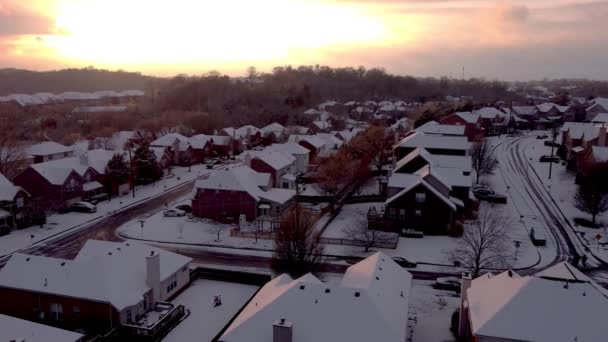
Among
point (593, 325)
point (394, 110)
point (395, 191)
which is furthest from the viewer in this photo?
point (394, 110)

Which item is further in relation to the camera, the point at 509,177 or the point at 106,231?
the point at 509,177

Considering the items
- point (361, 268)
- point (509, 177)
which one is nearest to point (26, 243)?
point (361, 268)

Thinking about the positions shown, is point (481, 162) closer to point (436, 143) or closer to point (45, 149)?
point (436, 143)

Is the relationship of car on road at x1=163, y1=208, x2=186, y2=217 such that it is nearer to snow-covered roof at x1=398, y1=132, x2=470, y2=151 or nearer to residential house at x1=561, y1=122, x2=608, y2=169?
snow-covered roof at x1=398, y1=132, x2=470, y2=151

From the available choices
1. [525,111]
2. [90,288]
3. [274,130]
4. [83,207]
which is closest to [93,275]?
[90,288]

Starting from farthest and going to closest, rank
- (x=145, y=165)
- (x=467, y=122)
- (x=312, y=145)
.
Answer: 1. (x=467, y=122)
2. (x=312, y=145)
3. (x=145, y=165)

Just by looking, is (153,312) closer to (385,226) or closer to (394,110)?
(385,226)

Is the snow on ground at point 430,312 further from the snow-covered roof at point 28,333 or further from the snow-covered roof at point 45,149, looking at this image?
the snow-covered roof at point 45,149
